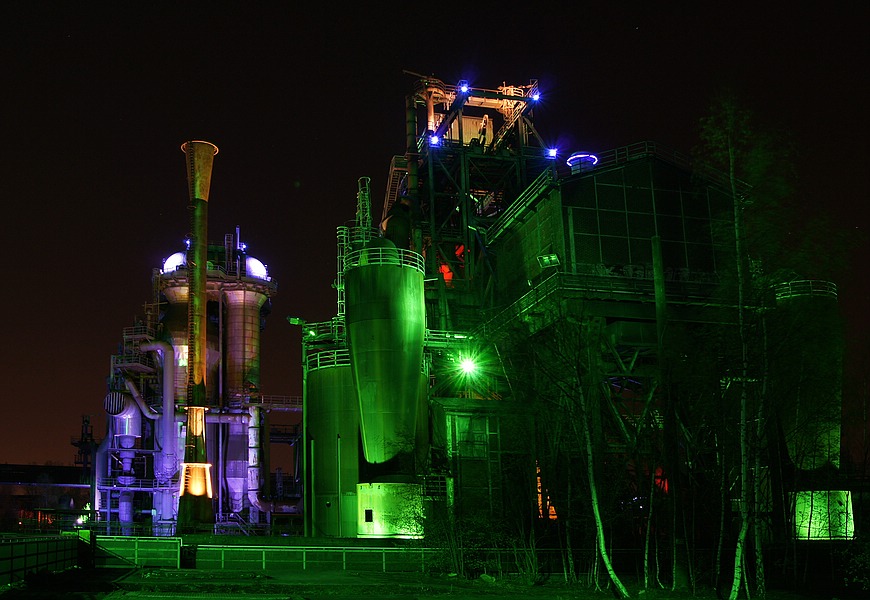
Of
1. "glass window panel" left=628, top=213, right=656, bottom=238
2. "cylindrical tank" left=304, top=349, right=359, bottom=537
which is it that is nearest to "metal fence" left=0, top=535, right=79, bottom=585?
"cylindrical tank" left=304, top=349, right=359, bottom=537

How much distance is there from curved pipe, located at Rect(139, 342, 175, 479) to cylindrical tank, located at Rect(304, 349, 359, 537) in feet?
57.2

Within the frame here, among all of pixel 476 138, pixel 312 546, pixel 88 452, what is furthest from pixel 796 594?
pixel 88 452

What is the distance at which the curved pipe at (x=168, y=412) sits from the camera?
224 feet

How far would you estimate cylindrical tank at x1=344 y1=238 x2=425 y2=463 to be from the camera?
1874 inches

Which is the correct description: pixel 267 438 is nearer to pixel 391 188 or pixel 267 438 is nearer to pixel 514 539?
pixel 391 188

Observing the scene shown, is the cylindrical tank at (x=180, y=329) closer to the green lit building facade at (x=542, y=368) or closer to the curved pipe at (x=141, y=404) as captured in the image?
the curved pipe at (x=141, y=404)

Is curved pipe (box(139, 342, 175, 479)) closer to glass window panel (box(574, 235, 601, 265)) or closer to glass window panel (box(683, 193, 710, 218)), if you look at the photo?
glass window panel (box(574, 235, 601, 265))

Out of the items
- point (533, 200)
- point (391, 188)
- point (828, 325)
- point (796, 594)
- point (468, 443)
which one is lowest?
point (796, 594)

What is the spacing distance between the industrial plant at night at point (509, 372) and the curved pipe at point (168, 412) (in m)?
0.18

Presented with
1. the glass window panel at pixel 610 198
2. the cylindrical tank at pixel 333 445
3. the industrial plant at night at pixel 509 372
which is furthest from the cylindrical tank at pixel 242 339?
the glass window panel at pixel 610 198

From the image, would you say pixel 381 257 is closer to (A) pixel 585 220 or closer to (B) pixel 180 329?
(A) pixel 585 220

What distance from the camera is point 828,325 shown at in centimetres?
3144

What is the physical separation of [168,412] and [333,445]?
66.7 ft

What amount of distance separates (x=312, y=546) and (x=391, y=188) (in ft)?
112
